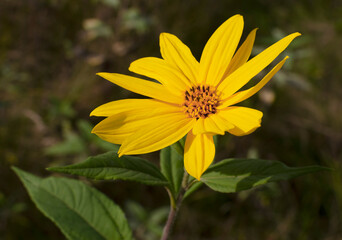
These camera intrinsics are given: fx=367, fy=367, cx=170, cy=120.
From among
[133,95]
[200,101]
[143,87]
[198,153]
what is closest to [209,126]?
[198,153]

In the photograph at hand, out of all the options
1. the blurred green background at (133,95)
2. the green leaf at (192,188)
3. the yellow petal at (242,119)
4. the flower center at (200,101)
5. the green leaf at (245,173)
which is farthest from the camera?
the blurred green background at (133,95)

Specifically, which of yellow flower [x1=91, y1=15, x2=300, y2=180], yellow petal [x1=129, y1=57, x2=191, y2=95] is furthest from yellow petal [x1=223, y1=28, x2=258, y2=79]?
yellow petal [x1=129, y1=57, x2=191, y2=95]

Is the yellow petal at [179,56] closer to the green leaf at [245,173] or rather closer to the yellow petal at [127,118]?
the yellow petal at [127,118]

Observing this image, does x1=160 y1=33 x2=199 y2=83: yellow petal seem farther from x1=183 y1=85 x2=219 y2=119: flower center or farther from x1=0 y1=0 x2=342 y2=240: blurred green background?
x1=0 y1=0 x2=342 y2=240: blurred green background

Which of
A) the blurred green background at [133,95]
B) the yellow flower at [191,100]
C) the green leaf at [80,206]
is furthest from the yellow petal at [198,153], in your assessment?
the blurred green background at [133,95]

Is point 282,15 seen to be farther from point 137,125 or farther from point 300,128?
point 137,125

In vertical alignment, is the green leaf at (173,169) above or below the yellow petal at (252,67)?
below

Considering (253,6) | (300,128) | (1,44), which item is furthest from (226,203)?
(1,44)
